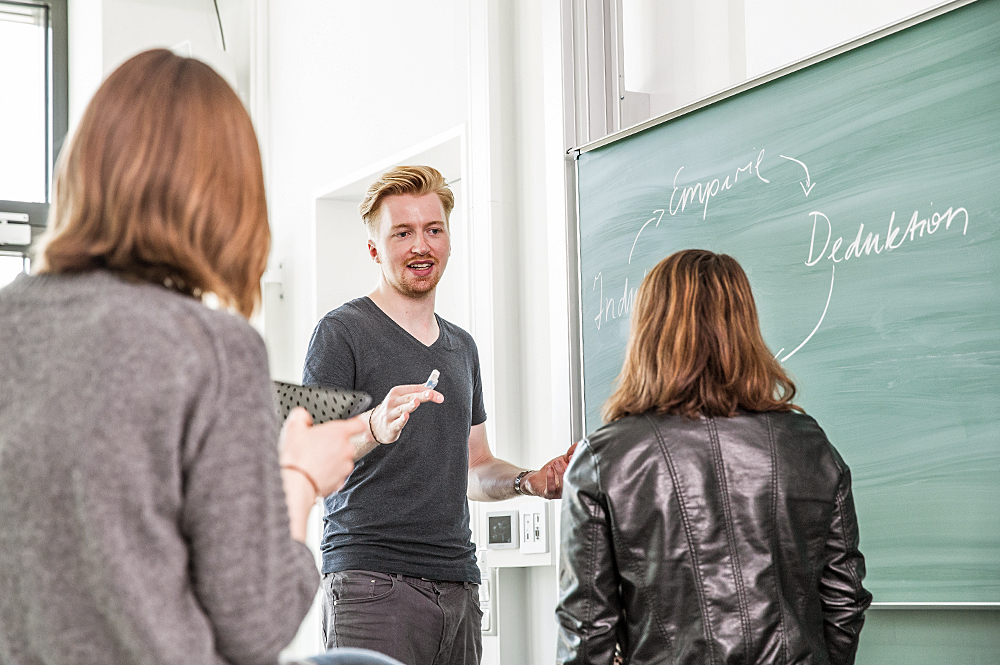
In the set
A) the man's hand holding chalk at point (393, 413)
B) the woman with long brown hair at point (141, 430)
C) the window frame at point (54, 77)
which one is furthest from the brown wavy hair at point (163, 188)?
the window frame at point (54, 77)

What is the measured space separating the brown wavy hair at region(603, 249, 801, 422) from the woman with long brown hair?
0.82m

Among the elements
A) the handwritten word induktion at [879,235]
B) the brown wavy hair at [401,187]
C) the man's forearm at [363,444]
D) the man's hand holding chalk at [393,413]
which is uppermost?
the brown wavy hair at [401,187]

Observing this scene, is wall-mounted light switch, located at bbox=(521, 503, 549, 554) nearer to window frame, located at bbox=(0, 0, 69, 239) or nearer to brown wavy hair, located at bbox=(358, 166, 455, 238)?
brown wavy hair, located at bbox=(358, 166, 455, 238)

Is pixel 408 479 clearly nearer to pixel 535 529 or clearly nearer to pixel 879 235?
pixel 535 529

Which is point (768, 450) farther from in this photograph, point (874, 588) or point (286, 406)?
point (286, 406)

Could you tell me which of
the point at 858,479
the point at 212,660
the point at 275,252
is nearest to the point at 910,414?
the point at 858,479

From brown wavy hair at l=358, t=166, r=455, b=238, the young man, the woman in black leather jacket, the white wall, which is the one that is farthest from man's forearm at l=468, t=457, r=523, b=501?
the white wall

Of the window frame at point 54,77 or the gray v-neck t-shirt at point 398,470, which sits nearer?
the gray v-neck t-shirt at point 398,470

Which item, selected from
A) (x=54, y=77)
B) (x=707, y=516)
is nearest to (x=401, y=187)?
(x=707, y=516)

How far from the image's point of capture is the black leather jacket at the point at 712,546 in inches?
63.3

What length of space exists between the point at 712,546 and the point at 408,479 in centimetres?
90

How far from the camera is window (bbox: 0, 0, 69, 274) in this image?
5.72m

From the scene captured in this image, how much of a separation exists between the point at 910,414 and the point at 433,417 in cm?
102

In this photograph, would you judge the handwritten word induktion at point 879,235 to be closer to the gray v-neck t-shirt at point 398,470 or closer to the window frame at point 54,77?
the gray v-neck t-shirt at point 398,470
